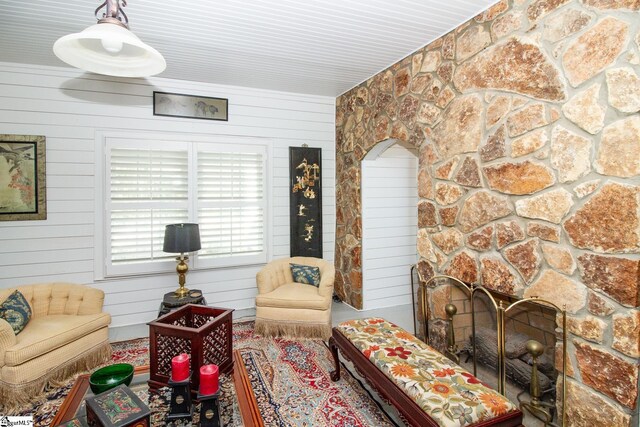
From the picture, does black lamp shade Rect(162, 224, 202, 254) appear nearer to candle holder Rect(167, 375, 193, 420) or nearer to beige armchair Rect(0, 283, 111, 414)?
beige armchair Rect(0, 283, 111, 414)

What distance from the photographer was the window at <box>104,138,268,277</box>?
3814mm

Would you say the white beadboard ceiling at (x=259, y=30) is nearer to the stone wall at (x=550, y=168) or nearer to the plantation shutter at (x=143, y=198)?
the stone wall at (x=550, y=168)

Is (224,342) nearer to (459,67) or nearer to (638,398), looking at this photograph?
(638,398)

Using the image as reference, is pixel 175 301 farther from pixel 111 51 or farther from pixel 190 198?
pixel 111 51

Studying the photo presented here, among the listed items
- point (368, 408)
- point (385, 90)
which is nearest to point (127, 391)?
point (368, 408)

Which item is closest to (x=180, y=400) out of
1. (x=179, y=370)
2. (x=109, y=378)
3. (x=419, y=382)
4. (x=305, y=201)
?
(x=179, y=370)

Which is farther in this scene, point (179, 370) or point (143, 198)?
point (143, 198)

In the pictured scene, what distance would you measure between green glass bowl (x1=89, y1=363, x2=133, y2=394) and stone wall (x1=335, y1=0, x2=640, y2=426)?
2.51 metres

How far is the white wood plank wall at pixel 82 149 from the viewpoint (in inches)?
136

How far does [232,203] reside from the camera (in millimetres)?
4316

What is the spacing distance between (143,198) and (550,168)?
156 inches

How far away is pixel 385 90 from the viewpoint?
3703mm

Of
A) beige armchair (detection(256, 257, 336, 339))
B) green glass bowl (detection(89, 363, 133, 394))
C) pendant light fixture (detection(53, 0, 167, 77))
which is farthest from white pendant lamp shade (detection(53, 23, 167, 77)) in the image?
beige armchair (detection(256, 257, 336, 339))

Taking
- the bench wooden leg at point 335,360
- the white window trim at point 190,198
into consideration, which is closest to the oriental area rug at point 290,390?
the bench wooden leg at point 335,360
